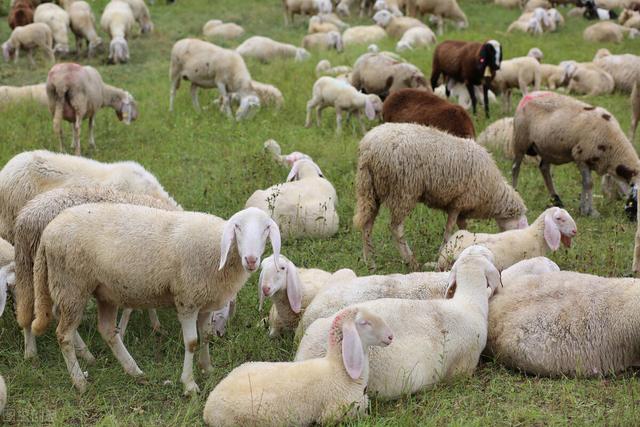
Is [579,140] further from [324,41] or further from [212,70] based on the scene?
[324,41]

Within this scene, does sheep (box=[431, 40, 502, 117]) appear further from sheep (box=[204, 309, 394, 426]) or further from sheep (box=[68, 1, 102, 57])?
sheep (box=[204, 309, 394, 426])

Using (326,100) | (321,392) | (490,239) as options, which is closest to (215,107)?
(326,100)

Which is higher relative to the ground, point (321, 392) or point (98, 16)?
A: point (321, 392)

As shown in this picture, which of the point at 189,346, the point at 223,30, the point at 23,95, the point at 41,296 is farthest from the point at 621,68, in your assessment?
the point at 41,296

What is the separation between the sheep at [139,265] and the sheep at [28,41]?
45.3 feet

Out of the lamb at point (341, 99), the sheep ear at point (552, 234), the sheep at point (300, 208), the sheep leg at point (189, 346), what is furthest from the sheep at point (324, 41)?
the sheep leg at point (189, 346)

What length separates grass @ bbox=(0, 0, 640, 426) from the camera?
5199 mm

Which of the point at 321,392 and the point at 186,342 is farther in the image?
the point at 186,342

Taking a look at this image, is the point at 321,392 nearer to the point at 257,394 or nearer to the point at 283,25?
the point at 257,394

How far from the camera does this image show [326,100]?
12.7 meters

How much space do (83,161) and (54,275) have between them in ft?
6.83

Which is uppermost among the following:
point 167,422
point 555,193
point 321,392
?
point 321,392

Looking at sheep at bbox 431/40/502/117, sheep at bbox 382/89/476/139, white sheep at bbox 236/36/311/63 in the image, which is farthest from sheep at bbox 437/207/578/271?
white sheep at bbox 236/36/311/63

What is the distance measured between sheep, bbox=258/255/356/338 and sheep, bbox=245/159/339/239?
66.6 inches
